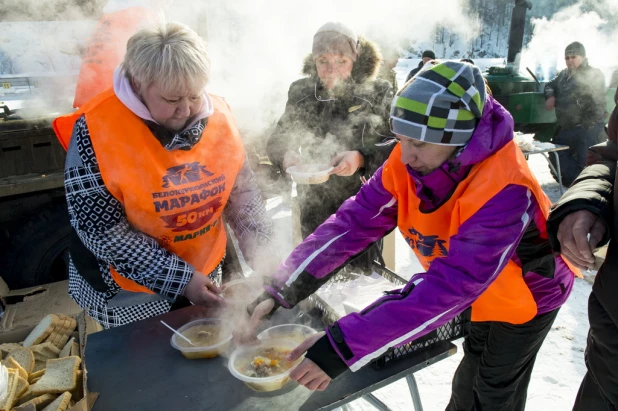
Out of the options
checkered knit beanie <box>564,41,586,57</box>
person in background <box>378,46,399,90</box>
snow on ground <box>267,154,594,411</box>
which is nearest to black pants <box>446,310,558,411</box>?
snow on ground <box>267,154,594,411</box>

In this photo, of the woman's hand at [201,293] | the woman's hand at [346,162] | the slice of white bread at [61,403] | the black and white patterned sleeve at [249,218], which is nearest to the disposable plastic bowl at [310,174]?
the woman's hand at [346,162]

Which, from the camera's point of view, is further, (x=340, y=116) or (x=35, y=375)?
(x=340, y=116)

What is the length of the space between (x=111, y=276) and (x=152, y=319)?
250mm

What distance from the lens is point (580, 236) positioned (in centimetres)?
→ 132

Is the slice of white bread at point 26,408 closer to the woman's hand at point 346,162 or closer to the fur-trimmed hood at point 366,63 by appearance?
the woman's hand at point 346,162

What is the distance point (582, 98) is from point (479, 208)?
640 centimetres

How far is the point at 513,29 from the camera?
10.6m

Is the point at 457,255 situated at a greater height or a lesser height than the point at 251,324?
greater

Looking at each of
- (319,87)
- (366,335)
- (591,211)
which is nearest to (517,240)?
(591,211)

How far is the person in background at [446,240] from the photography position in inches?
51.6

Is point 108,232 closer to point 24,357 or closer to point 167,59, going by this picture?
point 167,59

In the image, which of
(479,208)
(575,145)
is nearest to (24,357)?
(479,208)

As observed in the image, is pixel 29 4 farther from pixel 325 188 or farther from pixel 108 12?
pixel 325 188

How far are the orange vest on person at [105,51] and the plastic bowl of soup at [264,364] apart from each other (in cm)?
240
